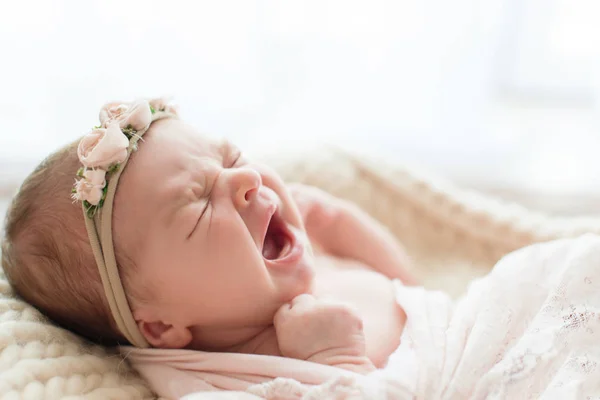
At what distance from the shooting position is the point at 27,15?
1681 mm

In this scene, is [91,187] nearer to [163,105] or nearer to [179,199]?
[179,199]

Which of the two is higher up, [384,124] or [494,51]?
[494,51]

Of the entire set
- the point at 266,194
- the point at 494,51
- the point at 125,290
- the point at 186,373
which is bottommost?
the point at 186,373

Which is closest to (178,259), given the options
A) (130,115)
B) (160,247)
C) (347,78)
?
(160,247)

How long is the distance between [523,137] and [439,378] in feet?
→ 3.74

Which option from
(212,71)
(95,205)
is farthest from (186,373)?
(212,71)

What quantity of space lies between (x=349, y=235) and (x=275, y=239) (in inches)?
10.5

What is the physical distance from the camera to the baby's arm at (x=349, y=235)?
1379 millimetres

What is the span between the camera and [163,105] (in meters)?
1.15

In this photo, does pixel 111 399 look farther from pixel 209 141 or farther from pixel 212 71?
pixel 212 71

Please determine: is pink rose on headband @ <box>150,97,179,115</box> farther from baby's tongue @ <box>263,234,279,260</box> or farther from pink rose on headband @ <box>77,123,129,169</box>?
baby's tongue @ <box>263,234,279,260</box>

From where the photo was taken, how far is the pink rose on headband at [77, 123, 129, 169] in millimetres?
1005

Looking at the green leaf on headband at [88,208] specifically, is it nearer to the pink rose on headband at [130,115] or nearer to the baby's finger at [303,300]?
the pink rose on headband at [130,115]

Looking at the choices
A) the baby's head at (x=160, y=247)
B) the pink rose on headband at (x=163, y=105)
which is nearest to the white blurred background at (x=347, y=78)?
the pink rose on headband at (x=163, y=105)
